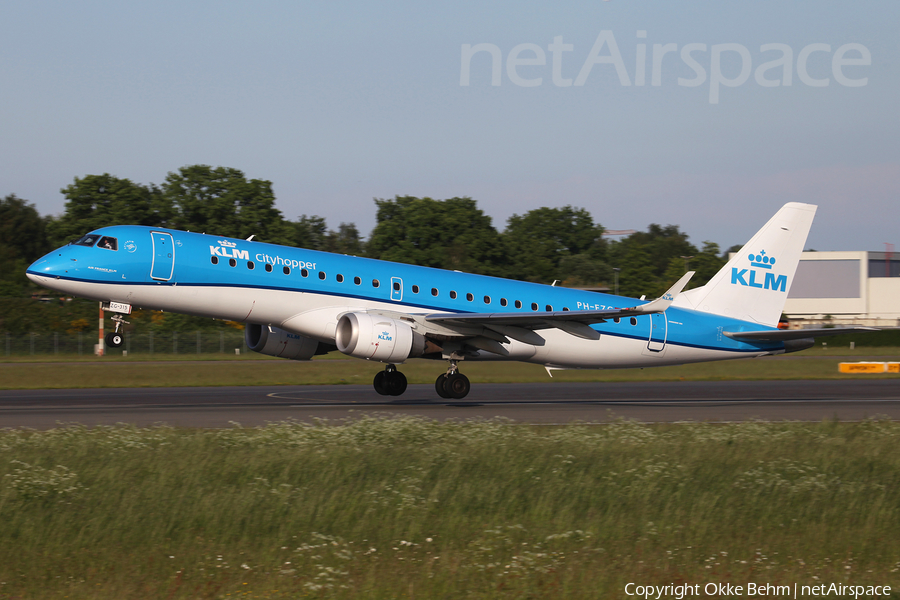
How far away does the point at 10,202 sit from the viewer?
11394cm

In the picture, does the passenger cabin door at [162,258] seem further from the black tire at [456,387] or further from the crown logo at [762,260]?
the crown logo at [762,260]

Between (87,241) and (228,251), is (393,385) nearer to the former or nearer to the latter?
(228,251)

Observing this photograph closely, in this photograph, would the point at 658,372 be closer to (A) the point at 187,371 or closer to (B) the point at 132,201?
(A) the point at 187,371

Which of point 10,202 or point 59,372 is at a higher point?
point 10,202

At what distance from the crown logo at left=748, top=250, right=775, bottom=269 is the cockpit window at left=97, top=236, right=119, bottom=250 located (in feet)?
68.4

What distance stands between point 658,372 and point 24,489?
34.7 meters

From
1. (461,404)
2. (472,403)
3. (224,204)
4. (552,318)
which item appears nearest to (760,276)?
(552,318)

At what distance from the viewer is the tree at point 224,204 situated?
272ft

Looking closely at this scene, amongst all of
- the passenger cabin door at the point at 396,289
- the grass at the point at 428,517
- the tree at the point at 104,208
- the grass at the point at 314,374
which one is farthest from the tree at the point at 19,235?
the grass at the point at 428,517

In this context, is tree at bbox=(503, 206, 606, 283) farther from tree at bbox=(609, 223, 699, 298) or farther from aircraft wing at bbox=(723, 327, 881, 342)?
aircraft wing at bbox=(723, 327, 881, 342)

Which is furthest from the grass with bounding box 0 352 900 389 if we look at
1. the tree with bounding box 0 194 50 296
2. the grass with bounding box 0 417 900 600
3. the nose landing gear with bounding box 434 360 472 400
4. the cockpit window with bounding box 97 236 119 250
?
the tree with bounding box 0 194 50 296

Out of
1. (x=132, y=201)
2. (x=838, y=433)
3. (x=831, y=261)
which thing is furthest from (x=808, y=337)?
(x=831, y=261)

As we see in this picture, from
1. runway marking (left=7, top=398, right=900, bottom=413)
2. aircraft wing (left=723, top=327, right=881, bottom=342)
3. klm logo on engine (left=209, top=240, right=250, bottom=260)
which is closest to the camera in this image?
runway marking (left=7, top=398, right=900, bottom=413)

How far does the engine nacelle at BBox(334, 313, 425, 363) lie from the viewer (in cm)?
2316
